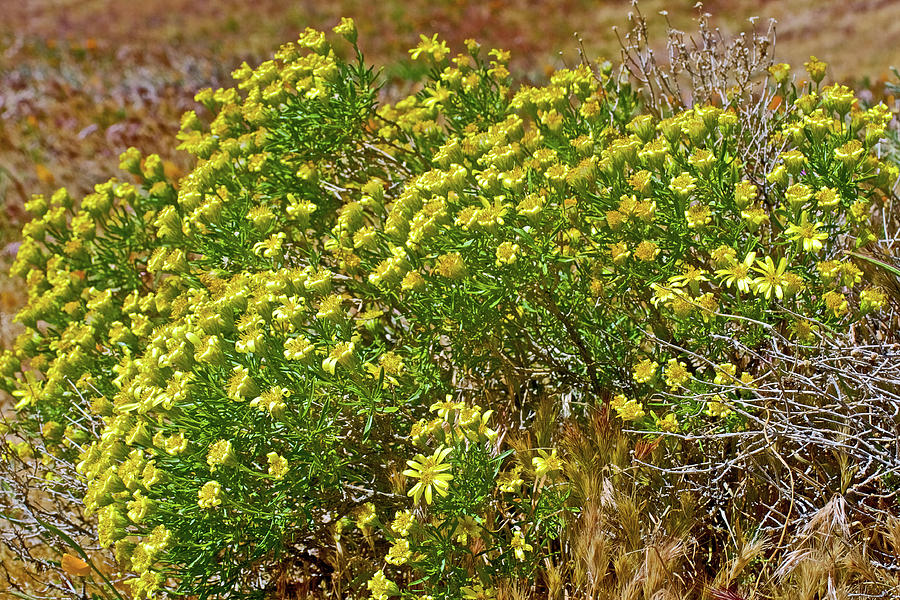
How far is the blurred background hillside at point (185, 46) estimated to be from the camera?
21.1 ft

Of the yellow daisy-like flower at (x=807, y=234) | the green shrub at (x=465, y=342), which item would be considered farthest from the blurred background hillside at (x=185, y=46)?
the yellow daisy-like flower at (x=807, y=234)

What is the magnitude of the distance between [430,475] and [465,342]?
0.55 metres

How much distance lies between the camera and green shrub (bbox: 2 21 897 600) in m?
1.86

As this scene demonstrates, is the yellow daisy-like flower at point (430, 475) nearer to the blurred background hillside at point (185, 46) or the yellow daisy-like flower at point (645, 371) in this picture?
the yellow daisy-like flower at point (645, 371)

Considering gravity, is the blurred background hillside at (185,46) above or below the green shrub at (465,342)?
above

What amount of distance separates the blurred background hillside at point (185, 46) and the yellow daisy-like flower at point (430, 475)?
167 centimetres

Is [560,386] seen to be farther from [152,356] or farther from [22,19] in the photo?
[22,19]

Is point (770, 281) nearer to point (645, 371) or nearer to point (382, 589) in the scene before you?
point (645, 371)

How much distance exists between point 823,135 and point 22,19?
2336cm

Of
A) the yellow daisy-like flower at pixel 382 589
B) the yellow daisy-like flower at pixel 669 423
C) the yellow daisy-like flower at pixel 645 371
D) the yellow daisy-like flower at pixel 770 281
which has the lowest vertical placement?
the yellow daisy-like flower at pixel 382 589

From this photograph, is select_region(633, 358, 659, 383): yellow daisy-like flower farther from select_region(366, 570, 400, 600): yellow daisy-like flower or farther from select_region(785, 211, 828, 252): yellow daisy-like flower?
select_region(366, 570, 400, 600): yellow daisy-like flower

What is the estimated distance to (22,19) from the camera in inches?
794

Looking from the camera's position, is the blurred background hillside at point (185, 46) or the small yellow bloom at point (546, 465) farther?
the blurred background hillside at point (185, 46)

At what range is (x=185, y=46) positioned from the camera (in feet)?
37.5
